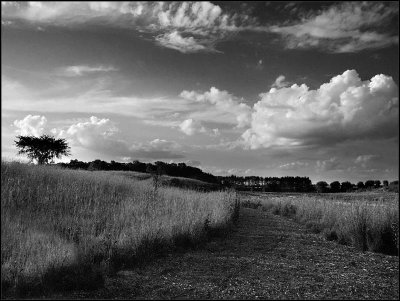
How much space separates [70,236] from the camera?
8.51 metres

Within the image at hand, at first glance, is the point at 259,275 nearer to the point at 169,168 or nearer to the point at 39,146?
the point at 39,146

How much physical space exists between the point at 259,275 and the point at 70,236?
14.6ft

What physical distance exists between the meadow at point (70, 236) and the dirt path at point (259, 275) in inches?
19.6

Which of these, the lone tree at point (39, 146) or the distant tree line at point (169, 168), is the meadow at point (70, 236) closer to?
the lone tree at point (39, 146)

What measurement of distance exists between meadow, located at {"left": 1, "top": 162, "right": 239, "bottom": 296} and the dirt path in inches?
19.6

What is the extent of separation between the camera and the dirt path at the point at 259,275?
18.8ft

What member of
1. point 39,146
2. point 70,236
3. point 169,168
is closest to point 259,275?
point 70,236

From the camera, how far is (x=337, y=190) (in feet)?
283

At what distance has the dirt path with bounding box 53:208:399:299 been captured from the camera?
574 centimetres

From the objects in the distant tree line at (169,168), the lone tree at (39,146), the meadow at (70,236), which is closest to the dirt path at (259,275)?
the meadow at (70,236)

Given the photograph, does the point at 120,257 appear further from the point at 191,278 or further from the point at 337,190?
the point at 337,190

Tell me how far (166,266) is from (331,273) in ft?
10.9

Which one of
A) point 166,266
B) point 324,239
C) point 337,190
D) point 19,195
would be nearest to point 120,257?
point 166,266

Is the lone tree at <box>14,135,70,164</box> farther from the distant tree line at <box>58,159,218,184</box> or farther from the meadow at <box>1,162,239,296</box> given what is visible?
the distant tree line at <box>58,159,218,184</box>
